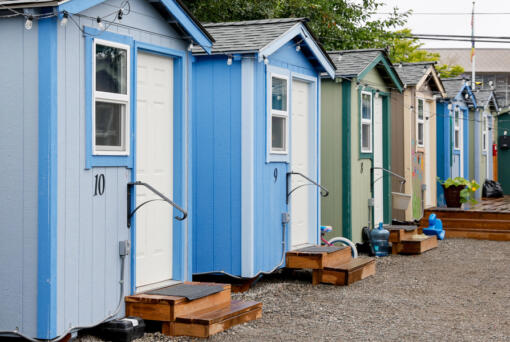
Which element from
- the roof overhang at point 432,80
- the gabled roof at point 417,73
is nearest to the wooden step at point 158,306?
the gabled roof at point 417,73

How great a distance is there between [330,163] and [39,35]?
260 inches

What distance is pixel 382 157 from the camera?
13000 millimetres

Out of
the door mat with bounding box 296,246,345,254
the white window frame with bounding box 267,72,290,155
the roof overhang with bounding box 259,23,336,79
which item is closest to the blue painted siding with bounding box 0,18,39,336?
the roof overhang with bounding box 259,23,336,79

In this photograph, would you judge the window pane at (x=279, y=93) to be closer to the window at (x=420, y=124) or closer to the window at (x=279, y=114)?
the window at (x=279, y=114)

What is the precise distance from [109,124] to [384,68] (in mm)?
7321

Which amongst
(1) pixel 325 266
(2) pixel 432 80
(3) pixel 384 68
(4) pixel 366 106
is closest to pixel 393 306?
(1) pixel 325 266

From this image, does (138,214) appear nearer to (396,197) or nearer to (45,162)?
(45,162)

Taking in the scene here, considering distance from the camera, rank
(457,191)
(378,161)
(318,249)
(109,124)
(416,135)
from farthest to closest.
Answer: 1. (457,191)
2. (416,135)
3. (378,161)
4. (318,249)
5. (109,124)

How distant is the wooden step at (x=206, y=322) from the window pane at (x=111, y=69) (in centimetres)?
200

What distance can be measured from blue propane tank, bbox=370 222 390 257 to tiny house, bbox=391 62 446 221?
2394 millimetres

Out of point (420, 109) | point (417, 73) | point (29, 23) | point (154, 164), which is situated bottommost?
point (154, 164)

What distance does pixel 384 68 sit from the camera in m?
12.5

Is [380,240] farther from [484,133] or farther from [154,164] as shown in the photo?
[484,133]

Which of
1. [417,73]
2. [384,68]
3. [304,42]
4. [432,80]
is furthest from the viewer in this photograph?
[432,80]
